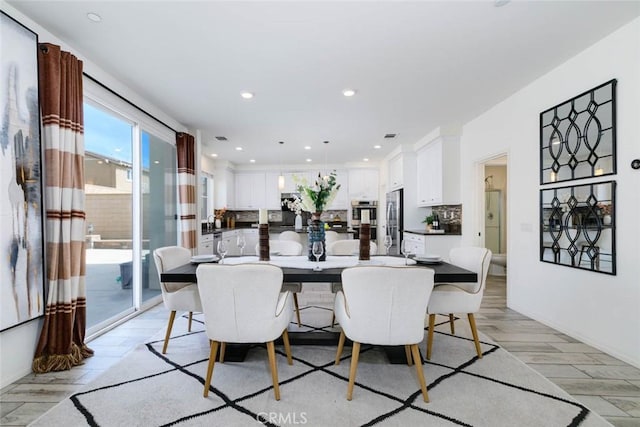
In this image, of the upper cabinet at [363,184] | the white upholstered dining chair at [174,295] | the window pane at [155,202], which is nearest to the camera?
the white upholstered dining chair at [174,295]

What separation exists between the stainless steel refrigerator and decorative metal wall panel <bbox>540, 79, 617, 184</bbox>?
320cm

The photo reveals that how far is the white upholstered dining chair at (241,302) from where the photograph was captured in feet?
5.91

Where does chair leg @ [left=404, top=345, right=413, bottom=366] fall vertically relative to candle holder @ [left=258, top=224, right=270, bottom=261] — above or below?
below

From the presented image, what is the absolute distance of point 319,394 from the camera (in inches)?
75.8

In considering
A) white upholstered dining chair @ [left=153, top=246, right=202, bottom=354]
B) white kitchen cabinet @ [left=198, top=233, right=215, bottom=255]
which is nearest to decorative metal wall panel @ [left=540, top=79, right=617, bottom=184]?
white upholstered dining chair @ [left=153, top=246, right=202, bottom=354]

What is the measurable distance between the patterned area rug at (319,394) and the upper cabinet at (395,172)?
4294mm

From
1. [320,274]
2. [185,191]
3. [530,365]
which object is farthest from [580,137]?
[185,191]

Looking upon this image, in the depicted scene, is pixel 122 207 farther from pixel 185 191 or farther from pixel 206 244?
pixel 206 244

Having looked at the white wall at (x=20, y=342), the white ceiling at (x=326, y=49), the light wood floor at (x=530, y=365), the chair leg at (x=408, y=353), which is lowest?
the light wood floor at (x=530, y=365)

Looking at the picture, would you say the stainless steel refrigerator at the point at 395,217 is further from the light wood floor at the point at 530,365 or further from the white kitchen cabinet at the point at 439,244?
the light wood floor at the point at 530,365

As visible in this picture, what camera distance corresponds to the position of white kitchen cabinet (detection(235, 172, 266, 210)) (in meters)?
8.11

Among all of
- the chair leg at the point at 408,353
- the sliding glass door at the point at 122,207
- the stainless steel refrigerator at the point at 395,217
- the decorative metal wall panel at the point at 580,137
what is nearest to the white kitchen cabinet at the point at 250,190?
the stainless steel refrigerator at the point at 395,217

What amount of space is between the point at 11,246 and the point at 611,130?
174 inches

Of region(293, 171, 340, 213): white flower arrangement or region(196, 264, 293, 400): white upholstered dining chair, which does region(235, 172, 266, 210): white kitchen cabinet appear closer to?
region(293, 171, 340, 213): white flower arrangement
